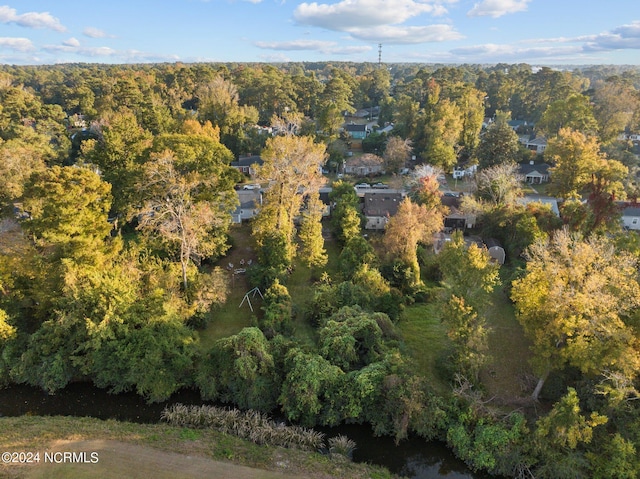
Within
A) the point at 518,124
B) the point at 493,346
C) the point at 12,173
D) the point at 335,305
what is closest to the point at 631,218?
the point at 493,346

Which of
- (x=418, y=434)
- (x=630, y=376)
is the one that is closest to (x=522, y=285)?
(x=630, y=376)

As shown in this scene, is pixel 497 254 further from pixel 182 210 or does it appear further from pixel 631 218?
pixel 182 210

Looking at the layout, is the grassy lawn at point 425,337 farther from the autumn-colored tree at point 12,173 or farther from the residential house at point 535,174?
the residential house at point 535,174

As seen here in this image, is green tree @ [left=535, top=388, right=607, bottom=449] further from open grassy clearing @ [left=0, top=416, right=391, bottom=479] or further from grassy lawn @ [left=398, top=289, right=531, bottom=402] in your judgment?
open grassy clearing @ [left=0, top=416, right=391, bottom=479]

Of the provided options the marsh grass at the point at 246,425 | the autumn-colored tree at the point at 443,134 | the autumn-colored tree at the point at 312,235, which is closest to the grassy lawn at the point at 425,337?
the marsh grass at the point at 246,425

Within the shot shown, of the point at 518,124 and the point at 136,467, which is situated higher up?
the point at 518,124
